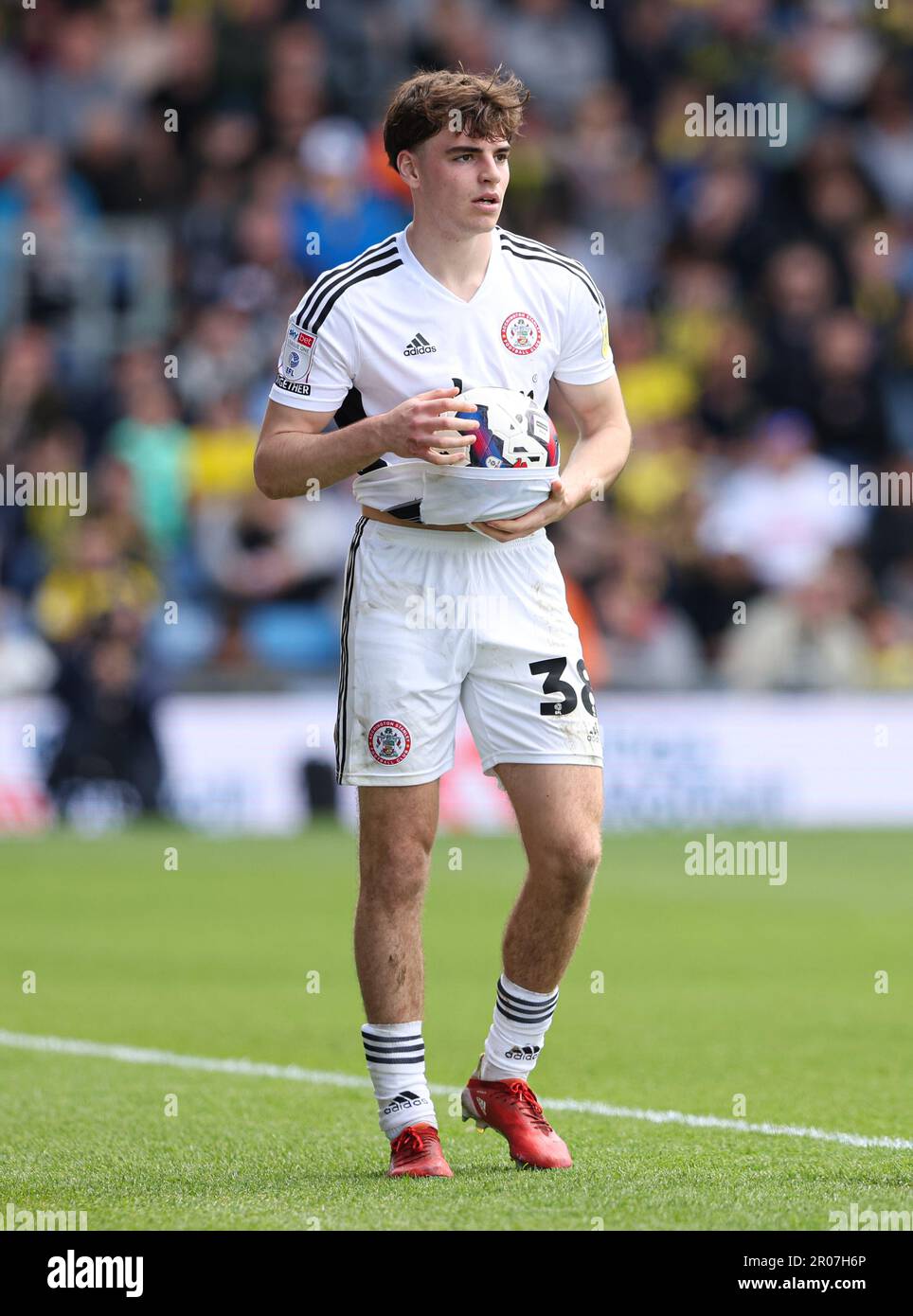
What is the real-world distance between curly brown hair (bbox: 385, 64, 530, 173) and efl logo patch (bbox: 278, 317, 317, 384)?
532 mm

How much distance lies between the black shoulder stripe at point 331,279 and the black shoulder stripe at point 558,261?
13.1 inches

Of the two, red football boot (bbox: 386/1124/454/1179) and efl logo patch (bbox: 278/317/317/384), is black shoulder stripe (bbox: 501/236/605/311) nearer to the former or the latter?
efl logo patch (bbox: 278/317/317/384)

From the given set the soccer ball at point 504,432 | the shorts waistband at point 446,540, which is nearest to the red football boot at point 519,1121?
the shorts waistband at point 446,540

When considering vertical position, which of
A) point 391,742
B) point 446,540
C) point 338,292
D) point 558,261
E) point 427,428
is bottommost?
point 391,742

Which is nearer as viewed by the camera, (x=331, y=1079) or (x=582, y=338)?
(x=582, y=338)

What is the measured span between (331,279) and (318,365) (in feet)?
0.80

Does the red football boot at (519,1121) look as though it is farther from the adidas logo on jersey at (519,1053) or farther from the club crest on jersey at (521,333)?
the club crest on jersey at (521,333)

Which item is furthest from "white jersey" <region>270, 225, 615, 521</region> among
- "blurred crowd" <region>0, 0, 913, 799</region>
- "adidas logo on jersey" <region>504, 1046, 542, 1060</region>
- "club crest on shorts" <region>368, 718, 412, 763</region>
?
"blurred crowd" <region>0, 0, 913, 799</region>

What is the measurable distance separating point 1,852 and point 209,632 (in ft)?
10.7

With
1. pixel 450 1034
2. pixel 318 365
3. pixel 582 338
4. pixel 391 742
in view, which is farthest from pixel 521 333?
pixel 450 1034

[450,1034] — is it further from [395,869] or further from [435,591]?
[435,591]

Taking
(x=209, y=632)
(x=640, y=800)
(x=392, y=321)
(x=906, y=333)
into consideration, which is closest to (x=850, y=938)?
(x=640, y=800)

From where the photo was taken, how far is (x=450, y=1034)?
8398mm

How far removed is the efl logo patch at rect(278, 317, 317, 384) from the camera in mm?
5656
